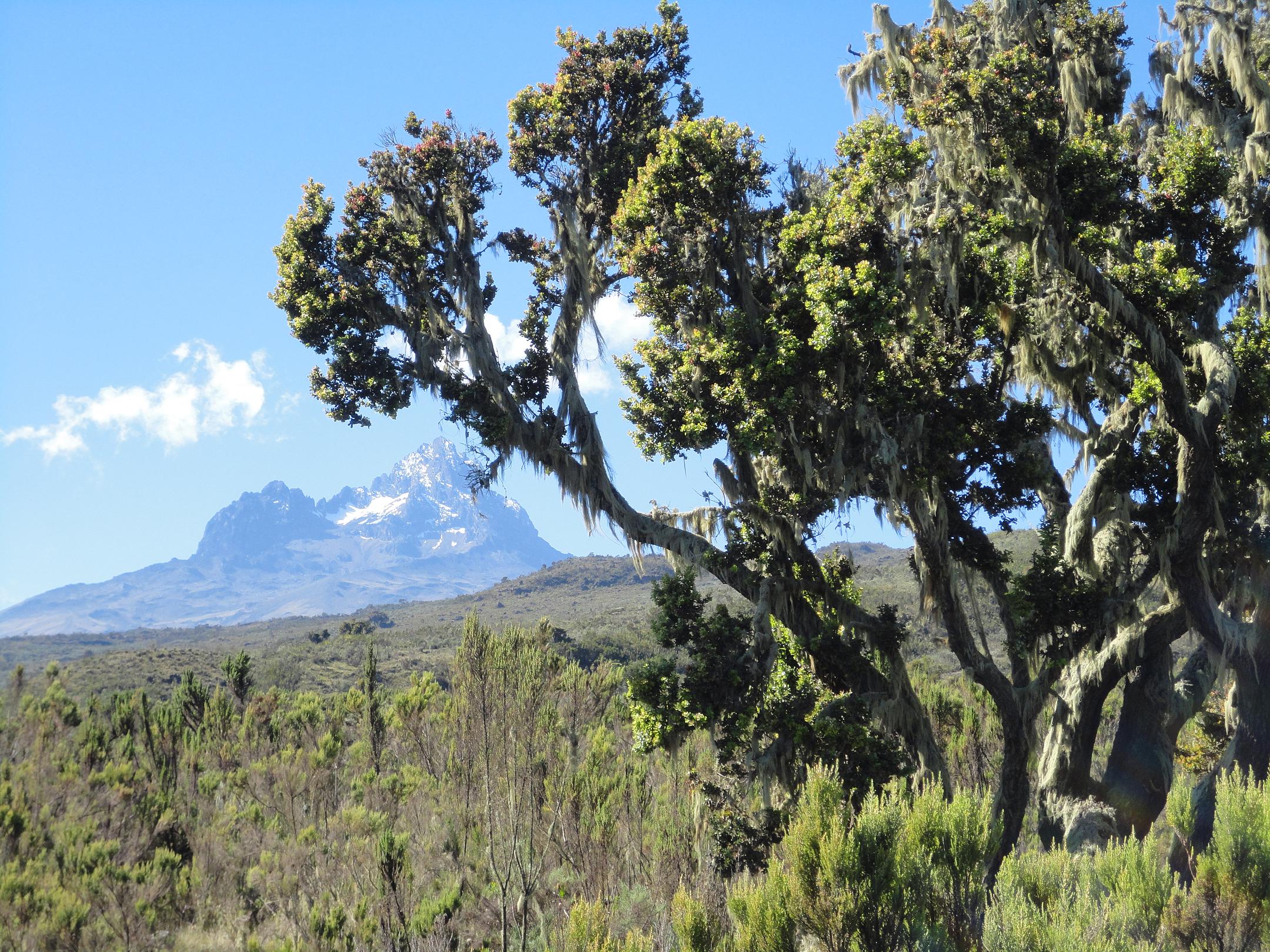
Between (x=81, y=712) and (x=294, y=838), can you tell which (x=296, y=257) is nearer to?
(x=294, y=838)

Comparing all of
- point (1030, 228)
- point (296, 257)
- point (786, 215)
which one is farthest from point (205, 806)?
point (1030, 228)

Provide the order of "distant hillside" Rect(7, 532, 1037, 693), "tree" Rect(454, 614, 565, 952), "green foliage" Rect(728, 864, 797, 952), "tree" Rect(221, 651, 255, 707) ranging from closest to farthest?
"green foliage" Rect(728, 864, 797, 952) → "tree" Rect(454, 614, 565, 952) → "tree" Rect(221, 651, 255, 707) → "distant hillside" Rect(7, 532, 1037, 693)

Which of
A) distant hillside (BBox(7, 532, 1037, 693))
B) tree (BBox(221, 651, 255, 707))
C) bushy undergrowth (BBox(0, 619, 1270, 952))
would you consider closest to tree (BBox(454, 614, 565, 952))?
bushy undergrowth (BBox(0, 619, 1270, 952))

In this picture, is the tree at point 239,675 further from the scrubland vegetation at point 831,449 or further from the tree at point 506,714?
the tree at point 506,714

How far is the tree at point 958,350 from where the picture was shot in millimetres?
9578

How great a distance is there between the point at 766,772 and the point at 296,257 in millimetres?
9778

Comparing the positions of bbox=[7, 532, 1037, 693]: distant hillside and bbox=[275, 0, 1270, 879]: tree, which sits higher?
bbox=[275, 0, 1270, 879]: tree

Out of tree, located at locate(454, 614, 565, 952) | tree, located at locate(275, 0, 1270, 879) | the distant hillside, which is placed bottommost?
the distant hillside

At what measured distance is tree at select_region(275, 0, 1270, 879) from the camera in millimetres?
9578

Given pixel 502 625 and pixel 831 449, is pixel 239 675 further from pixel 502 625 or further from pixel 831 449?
pixel 831 449

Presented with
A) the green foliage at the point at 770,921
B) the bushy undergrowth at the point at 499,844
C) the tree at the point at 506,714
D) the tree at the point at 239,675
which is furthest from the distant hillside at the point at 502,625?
the tree at the point at 239,675

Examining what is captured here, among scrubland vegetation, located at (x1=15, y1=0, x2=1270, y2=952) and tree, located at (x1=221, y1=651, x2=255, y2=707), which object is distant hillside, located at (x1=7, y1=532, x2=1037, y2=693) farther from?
tree, located at (x1=221, y1=651, x2=255, y2=707)

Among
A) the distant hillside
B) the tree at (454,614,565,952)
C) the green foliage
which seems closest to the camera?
the green foliage

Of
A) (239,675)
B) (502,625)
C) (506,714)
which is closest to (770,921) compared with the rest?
(506,714)
